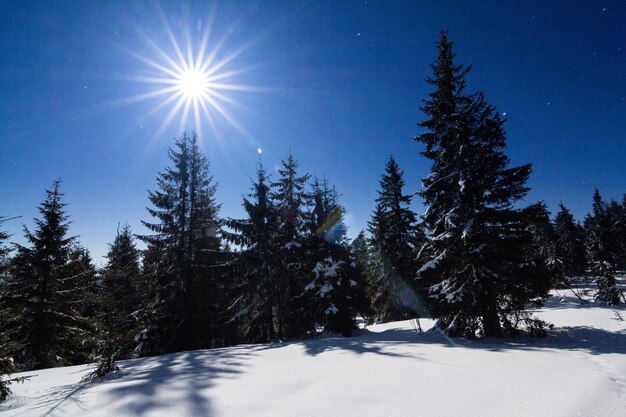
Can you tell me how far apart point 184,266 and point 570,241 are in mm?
62463

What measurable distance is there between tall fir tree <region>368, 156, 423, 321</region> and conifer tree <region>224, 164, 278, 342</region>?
9434mm

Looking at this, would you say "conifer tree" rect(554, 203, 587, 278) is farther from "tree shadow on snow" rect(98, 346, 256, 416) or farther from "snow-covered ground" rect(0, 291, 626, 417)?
"tree shadow on snow" rect(98, 346, 256, 416)

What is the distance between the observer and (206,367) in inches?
306

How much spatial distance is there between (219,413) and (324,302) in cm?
1235

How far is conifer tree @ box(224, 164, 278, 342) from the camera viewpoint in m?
17.6

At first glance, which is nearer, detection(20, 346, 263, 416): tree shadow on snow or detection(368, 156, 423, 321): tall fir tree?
detection(20, 346, 263, 416): tree shadow on snow

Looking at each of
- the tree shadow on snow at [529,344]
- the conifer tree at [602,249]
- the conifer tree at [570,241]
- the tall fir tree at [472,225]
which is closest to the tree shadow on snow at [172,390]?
the tree shadow on snow at [529,344]

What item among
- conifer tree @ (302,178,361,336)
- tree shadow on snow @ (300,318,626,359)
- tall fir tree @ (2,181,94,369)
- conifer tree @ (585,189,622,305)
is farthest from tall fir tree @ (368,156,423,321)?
tall fir tree @ (2,181,94,369)

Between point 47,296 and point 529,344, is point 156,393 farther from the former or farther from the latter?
point 47,296

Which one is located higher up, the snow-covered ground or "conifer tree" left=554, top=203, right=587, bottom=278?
"conifer tree" left=554, top=203, right=587, bottom=278

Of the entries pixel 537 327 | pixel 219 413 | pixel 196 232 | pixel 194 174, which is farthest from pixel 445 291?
pixel 194 174

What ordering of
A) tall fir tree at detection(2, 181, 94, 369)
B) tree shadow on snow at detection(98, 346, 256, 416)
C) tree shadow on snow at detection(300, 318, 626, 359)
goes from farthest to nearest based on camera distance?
tall fir tree at detection(2, 181, 94, 369) → tree shadow on snow at detection(300, 318, 626, 359) → tree shadow on snow at detection(98, 346, 256, 416)

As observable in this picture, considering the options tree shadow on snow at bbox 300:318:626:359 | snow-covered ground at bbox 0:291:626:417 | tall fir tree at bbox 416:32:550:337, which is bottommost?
tree shadow on snow at bbox 300:318:626:359

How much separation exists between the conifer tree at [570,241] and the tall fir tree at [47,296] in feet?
211
